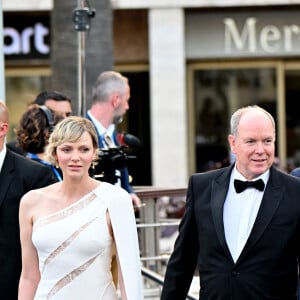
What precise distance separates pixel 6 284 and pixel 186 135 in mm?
15726

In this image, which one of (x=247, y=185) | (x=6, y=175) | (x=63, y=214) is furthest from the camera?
(x=6, y=175)

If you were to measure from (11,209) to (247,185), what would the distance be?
1.49 m

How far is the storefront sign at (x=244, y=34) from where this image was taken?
21625 millimetres

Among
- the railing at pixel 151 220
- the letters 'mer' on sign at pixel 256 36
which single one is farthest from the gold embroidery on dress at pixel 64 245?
the letters 'mer' on sign at pixel 256 36

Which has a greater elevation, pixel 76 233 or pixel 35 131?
pixel 35 131

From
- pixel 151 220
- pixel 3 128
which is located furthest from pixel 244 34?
pixel 3 128

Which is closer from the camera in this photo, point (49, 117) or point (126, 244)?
point (126, 244)

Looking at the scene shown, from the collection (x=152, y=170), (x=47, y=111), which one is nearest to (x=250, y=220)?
(x=47, y=111)

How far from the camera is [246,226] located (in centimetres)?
564

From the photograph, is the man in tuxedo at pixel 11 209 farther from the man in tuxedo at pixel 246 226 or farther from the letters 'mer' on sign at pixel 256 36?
the letters 'mer' on sign at pixel 256 36

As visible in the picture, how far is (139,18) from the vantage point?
21.8 metres

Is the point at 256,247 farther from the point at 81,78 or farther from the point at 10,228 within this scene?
the point at 81,78

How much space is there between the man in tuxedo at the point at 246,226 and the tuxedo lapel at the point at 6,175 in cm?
115

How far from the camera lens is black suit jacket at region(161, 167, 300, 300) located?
557cm
